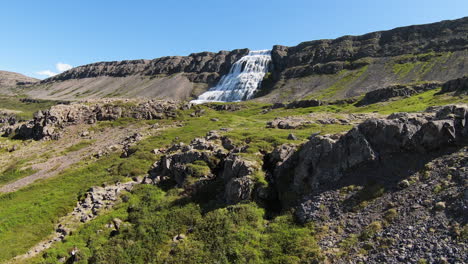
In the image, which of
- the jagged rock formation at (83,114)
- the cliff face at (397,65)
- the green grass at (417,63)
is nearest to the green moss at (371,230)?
the jagged rock formation at (83,114)

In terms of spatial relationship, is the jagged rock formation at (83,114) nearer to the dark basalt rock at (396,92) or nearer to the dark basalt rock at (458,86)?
the dark basalt rock at (396,92)

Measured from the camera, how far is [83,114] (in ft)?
239

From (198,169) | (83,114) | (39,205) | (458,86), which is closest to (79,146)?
(83,114)

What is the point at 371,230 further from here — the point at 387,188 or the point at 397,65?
the point at 397,65

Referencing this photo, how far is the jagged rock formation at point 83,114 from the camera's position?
66.5 m

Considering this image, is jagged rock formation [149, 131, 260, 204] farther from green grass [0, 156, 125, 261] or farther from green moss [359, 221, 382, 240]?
green moss [359, 221, 382, 240]

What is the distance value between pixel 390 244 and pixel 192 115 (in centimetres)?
7293

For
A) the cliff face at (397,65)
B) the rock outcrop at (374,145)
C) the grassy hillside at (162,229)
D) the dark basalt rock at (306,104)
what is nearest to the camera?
the grassy hillside at (162,229)

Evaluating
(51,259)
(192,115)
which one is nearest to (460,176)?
(51,259)

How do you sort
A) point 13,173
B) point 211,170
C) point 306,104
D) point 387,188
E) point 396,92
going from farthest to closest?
point 306,104
point 396,92
point 13,173
point 211,170
point 387,188

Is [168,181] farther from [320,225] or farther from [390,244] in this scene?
[390,244]

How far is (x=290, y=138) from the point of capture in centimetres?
3553

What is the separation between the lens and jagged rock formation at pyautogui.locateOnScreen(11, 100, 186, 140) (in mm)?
66500

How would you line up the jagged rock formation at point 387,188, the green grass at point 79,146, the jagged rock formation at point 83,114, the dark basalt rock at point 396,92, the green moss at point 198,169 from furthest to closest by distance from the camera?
the dark basalt rock at point 396,92 → the jagged rock formation at point 83,114 → the green grass at point 79,146 → the green moss at point 198,169 → the jagged rock formation at point 387,188
